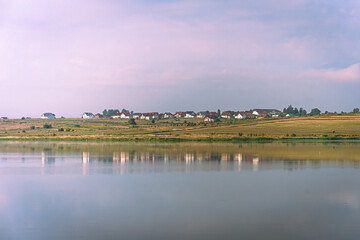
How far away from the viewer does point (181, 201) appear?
21.7 metres

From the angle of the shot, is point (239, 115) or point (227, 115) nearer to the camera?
point (239, 115)

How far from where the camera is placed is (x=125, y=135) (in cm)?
8781

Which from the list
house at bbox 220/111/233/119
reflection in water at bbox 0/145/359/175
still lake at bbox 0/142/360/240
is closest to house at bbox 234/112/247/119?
house at bbox 220/111/233/119

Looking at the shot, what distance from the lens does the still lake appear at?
53.3ft

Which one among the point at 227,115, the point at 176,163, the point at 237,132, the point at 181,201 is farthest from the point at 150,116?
the point at 181,201

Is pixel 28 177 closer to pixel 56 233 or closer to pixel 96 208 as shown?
pixel 96 208

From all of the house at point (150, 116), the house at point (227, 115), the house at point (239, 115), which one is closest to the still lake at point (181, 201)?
the house at point (227, 115)

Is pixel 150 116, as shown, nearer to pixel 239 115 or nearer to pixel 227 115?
pixel 227 115

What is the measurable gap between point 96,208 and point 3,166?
22144 mm

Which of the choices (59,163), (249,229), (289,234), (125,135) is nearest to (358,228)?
(289,234)

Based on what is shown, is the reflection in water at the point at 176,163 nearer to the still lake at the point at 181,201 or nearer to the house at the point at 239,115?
the still lake at the point at 181,201

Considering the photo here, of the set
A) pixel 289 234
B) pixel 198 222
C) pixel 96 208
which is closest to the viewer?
pixel 289 234

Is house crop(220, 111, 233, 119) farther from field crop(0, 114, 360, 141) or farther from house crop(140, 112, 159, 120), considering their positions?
field crop(0, 114, 360, 141)

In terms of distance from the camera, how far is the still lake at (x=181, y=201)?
16250mm
